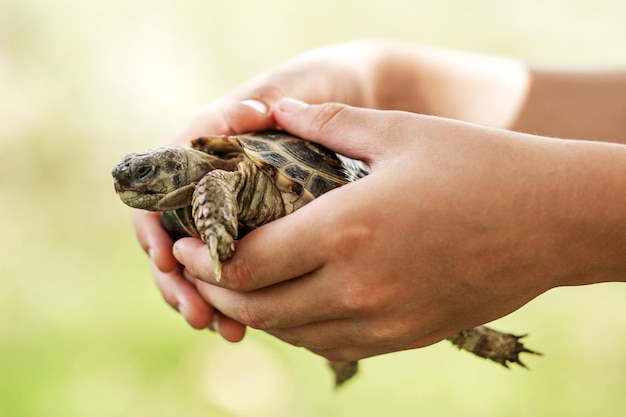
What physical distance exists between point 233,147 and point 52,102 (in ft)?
15.7

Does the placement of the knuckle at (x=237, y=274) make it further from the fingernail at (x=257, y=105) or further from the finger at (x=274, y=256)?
the fingernail at (x=257, y=105)

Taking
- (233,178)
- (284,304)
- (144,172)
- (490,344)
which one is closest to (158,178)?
(144,172)

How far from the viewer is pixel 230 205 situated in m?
1.90

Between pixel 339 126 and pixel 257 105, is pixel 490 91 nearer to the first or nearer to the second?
pixel 257 105

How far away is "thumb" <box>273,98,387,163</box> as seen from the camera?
1.99 metres

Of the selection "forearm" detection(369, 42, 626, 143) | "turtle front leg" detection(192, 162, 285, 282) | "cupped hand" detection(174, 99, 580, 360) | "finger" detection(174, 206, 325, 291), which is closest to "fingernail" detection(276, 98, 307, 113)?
"turtle front leg" detection(192, 162, 285, 282)

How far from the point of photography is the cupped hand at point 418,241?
1754mm

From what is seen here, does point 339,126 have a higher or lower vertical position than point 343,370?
higher

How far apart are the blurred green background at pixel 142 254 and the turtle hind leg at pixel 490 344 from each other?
181 cm

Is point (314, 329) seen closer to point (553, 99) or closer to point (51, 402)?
point (553, 99)

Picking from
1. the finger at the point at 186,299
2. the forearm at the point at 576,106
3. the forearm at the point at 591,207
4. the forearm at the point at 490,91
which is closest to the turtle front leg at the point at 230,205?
the finger at the point at 186,299

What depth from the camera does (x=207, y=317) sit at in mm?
2400

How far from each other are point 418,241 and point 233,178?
0.60m

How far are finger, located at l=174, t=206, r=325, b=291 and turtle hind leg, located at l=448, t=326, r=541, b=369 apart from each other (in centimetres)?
A: 97
